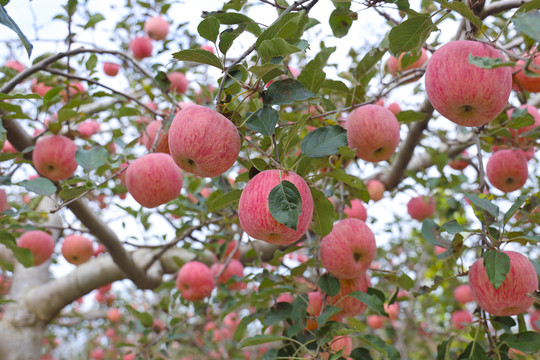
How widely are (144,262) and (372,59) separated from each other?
6.32 ft

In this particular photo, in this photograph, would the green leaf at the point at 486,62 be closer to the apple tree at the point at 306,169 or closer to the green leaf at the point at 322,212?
the apple tree at the point at 306,169

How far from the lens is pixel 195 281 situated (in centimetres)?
216

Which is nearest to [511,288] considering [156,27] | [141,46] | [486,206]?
[486,206]

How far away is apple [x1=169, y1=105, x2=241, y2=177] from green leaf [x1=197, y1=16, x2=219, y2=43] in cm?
18

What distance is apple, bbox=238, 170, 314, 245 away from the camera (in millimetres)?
926

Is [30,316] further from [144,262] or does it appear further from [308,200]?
[308,200]

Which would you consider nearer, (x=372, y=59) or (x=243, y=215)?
(x=243, y=215)

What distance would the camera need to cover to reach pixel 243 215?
0.98m

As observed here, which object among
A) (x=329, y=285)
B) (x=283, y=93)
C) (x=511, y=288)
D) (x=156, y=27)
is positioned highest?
(x=156, y=27)

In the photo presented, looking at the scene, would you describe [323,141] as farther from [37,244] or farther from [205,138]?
[37,244]

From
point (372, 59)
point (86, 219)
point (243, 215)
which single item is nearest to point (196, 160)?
point (243, 215)

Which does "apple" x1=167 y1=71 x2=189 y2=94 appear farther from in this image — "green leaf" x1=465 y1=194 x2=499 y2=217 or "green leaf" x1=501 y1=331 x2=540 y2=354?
"green leaf" x1=501 y1=331 x2=540 y2=354

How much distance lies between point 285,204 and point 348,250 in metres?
0.66

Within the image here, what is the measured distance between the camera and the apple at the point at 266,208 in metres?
0.93
